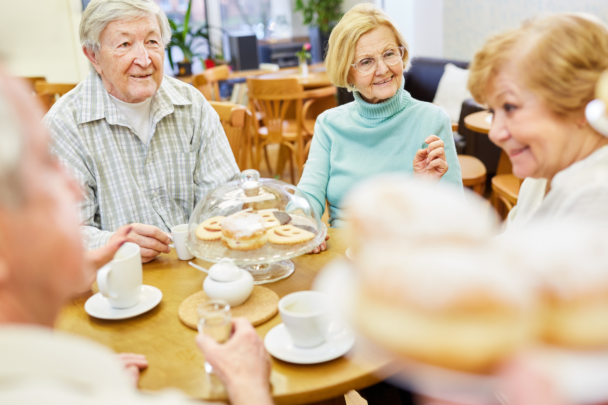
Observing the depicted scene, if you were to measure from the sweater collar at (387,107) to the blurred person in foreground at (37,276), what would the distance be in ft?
4.69

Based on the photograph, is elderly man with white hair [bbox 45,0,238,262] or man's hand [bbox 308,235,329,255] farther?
elderly man with white hair [bbox 45,0,238,262]

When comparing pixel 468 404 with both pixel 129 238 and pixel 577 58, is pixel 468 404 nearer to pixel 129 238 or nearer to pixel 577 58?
pixel 577 58

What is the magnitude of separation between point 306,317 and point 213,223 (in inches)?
20.3

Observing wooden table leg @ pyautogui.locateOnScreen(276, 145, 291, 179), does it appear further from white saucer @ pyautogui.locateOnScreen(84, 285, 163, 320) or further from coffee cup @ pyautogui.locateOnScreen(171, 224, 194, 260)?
white saucer @ pyautogui.locateOnScreen(84, 285, 163, 320)

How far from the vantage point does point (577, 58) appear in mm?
659

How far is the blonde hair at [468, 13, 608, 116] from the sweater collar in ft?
3.68

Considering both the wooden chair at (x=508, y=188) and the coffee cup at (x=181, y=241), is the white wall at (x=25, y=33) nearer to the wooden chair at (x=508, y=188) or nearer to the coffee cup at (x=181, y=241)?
the coffee cup at (x=181, y=241)

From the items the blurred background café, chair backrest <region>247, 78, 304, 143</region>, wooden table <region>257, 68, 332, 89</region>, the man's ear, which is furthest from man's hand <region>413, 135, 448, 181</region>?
wooden table <region>257, 68, 332, 89</region>

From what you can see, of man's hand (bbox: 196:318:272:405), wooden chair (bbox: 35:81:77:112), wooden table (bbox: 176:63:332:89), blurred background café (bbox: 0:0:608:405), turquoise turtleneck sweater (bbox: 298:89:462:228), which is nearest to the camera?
blurred background café (bbox: 0:0:608:405)

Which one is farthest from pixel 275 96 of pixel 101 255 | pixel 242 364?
pixel 242 364

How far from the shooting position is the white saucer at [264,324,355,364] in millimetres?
905

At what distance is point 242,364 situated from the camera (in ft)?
2.75

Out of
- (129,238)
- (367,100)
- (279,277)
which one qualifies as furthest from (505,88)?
(367,100)

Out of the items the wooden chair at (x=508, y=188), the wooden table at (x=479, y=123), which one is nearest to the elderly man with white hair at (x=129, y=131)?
the wooden chair at (x=508, y=188)
